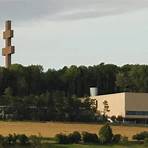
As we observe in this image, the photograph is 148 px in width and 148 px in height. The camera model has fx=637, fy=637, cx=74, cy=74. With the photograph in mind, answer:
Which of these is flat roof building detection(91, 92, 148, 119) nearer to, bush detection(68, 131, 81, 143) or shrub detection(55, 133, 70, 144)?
bush detection(68, 131, 81, 143)

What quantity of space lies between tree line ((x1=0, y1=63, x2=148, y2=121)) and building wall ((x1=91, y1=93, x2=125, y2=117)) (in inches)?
→ 206

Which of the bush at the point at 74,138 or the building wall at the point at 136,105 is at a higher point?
the building wall at the point at 136,105

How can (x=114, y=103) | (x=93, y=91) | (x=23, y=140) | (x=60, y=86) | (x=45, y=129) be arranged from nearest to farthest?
(x=23, y=140) < (x=45, y=129) < (x=114, y=103) < (x=60, y=86) < (x=93, y=91)

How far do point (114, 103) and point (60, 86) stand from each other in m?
12.7

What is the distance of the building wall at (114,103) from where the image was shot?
361ft

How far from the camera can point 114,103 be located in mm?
112562

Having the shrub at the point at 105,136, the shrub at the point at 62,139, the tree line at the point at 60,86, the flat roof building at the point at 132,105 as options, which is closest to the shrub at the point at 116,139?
the shrub at the point at 105,136

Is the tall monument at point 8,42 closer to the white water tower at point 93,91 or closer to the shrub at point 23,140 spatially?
the white water tower at point 93,91

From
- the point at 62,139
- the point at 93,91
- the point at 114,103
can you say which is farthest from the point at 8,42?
the point at 62,139

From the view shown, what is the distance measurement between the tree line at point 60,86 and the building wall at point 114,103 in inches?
206

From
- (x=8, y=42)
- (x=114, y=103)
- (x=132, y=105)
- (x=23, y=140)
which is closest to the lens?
(x=23, y=140)

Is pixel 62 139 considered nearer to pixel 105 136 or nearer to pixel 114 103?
pixel 105 136

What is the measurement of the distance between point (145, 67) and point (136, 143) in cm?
A: 6836

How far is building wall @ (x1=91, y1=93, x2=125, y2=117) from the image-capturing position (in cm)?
11000
